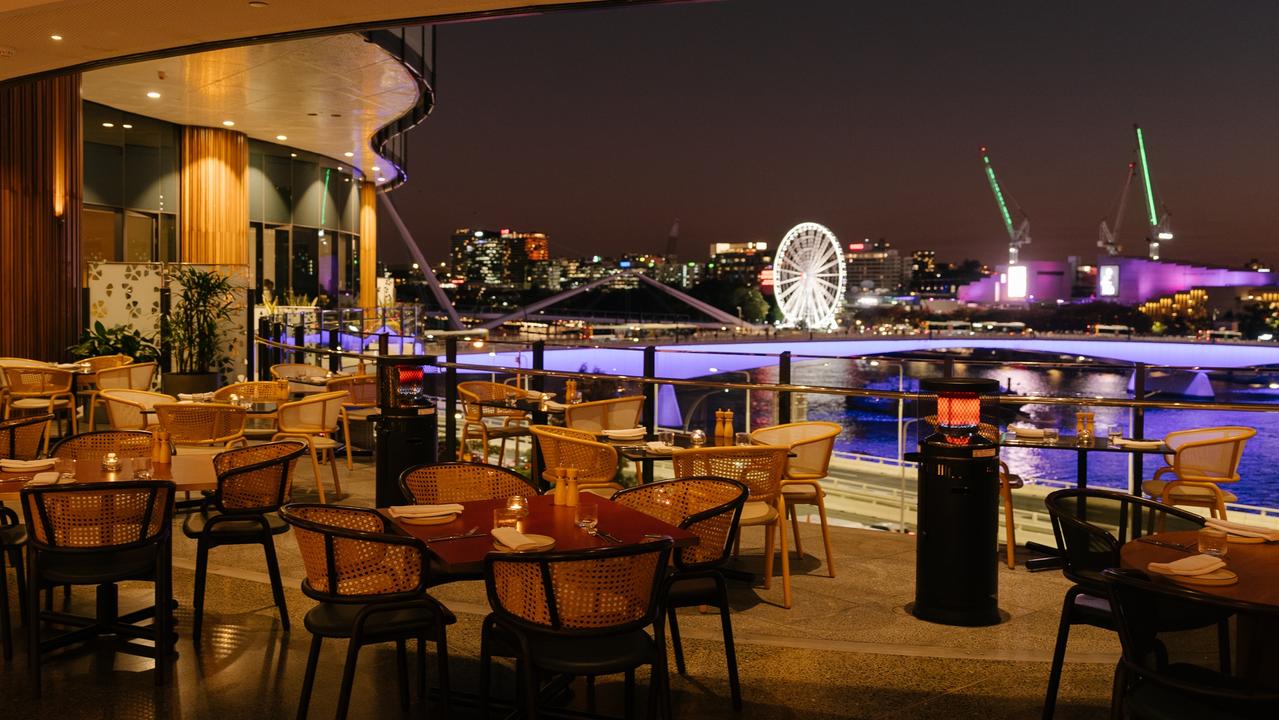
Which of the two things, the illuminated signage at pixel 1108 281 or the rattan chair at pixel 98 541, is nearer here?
the rattan chair at pixel 98 541

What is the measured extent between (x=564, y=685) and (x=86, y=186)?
46.2 ft

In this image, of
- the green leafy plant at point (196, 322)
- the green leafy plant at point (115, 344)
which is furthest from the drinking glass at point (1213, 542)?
the green leafy plant at point (115, 344)

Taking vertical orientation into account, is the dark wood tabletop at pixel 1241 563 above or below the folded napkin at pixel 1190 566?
below

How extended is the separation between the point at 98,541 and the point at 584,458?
2.36 metres

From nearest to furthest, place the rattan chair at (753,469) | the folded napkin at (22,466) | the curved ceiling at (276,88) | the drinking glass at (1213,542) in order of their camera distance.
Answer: the drinking glass at (1213,542) < the folded napkin at (22,466) < the rattan chair at (753,469) < the curved ceiling at (276,88)

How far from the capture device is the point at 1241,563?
2834mm

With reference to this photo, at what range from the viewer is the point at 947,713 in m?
3.39

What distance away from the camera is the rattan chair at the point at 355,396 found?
8.01 m

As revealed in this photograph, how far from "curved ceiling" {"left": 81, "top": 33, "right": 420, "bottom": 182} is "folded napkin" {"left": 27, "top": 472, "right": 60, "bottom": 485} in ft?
21.3

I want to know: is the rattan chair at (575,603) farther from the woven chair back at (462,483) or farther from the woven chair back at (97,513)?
the woven chair back at (97,513)

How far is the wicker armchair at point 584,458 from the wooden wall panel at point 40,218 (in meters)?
8.47

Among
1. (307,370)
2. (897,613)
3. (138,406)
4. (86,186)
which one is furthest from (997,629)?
(86,186)

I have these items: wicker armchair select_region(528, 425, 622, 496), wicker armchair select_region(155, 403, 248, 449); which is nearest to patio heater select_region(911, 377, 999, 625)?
wicker armchair select_region(528, 425, 622, 496)

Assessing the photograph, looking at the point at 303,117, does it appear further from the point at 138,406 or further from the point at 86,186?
the point at 138,406
